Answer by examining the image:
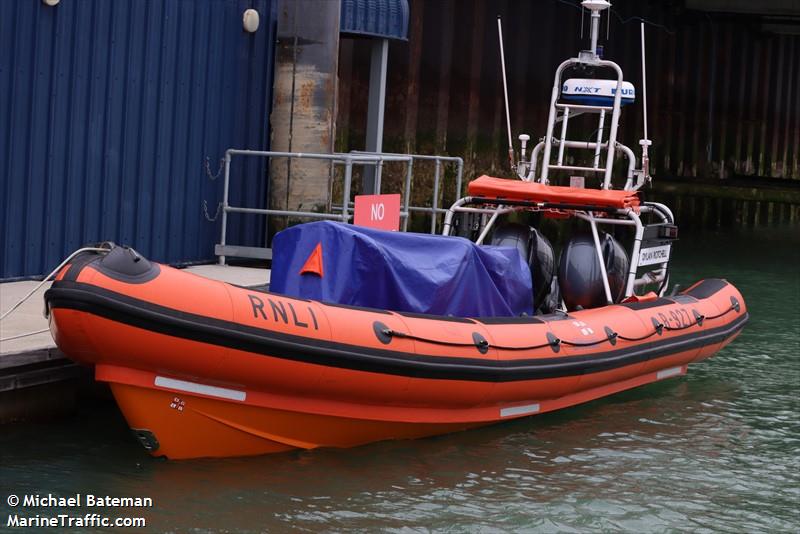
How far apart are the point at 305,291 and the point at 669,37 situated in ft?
75.6

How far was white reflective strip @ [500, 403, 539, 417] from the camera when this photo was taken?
8.09m

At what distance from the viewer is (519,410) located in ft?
26.9

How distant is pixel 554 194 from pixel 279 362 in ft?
11.5

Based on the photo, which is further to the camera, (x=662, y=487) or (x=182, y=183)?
(x=182, y=183)

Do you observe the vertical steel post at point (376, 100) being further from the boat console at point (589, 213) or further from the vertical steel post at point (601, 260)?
the vertical steel post at point (601, 260)

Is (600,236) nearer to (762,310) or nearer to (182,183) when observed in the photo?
(182,183)

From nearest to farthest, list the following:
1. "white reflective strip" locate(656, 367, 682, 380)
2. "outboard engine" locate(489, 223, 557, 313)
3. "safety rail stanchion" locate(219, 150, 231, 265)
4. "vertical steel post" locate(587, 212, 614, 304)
Result: "outboard engine" locate(489, 223, 557, 313) < "vertical steel post" locate(587, 212, 614, 304) < "white reflective strip" locate(656, 367, 682, 380) < "safety rail stanchion" locate(219, 150, 231, 265)

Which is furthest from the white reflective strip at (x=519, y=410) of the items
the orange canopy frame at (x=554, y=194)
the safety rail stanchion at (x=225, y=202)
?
the safety rail stanchion at (x=225, y=202)

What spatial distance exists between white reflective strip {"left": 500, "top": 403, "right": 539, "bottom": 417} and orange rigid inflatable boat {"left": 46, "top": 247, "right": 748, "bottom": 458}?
0.04 ft

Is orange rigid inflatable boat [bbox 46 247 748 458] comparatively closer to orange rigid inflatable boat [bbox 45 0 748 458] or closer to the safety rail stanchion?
orange rigid inflatable boat [bbox 45 0 748 458]

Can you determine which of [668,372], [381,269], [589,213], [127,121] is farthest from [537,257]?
[127,121]

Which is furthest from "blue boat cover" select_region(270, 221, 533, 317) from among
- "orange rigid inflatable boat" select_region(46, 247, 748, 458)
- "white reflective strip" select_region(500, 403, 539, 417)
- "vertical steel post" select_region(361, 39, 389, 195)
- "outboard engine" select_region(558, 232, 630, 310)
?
"vertical steel post" select_region(361, 39, 389, 195)

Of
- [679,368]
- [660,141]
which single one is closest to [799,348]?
[679,368]

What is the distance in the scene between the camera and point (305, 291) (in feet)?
25.1
